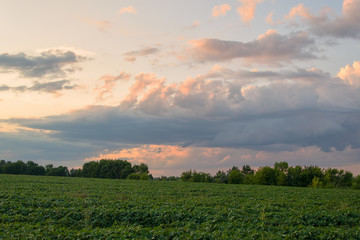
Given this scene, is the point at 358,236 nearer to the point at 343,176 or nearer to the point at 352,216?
the point at 352,216

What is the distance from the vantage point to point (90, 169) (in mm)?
132000

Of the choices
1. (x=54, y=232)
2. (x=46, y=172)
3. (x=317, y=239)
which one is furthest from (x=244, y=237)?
(x=46, y=172)

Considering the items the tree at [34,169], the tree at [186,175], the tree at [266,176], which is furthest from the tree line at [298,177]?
the tree at [34,169]

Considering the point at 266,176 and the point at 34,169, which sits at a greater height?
the point at 266,176

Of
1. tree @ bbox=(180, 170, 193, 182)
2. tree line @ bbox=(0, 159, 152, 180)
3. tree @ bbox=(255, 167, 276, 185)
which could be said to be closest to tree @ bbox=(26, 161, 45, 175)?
tree line @ bbox=(0, 159, 152, 180)

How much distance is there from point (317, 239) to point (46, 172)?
12995 cm

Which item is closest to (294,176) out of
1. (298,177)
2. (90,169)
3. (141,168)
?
(298,177)

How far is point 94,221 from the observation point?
17391mm

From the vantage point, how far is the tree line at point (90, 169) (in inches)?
4929

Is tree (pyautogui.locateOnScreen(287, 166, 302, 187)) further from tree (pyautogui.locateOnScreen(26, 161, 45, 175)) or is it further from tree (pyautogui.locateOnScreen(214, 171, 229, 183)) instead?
tree (pyautogui.locateOnScreen(26, 161, 45, 175))

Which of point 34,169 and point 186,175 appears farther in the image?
point 34,169

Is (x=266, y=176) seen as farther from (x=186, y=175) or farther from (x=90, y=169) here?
(x=90, y=169)

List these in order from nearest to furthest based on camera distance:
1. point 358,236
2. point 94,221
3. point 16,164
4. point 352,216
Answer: point 358,236 < point 94,221 < point 352,216 < point 16,164

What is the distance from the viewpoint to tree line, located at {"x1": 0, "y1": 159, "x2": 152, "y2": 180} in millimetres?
125188
